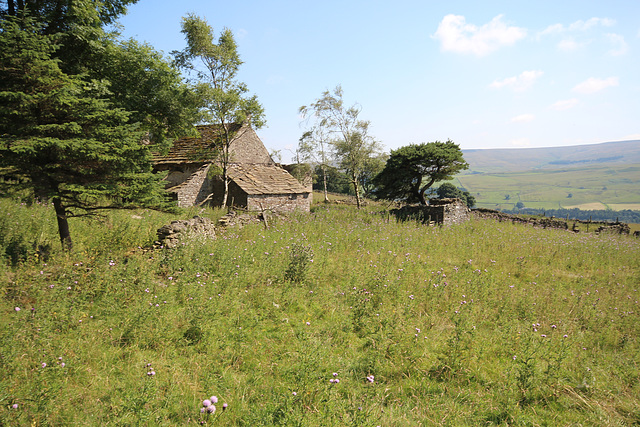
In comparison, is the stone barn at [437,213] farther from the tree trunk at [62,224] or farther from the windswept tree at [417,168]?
the tree trunk at [62,224]

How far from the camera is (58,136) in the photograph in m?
5.86

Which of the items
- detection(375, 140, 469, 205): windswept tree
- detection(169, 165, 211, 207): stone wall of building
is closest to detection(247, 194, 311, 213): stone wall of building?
detection(169, 165, 211, 207): stone wall of building

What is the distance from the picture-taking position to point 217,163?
71.6 ft

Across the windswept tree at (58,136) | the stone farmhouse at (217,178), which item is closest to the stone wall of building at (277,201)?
the stone farmhouse at (217,178)

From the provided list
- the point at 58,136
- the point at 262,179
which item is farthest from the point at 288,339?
the point at 262,179

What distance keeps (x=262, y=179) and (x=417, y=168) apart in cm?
1583

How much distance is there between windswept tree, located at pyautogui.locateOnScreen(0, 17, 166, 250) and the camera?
5219 millimetres

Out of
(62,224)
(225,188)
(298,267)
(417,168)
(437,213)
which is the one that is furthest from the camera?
(417,168)

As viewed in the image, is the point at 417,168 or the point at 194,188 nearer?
the point at 194,188

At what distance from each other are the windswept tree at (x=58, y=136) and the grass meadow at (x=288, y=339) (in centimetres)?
142

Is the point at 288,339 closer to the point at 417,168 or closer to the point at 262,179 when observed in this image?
the point at 262,179

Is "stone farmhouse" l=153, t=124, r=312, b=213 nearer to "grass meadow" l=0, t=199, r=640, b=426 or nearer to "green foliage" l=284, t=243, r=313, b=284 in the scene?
"green foliage" l=284, t=243, r=313, b=284

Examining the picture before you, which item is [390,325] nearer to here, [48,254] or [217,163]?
[48,254]

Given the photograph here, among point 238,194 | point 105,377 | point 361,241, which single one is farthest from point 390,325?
point 238,194
